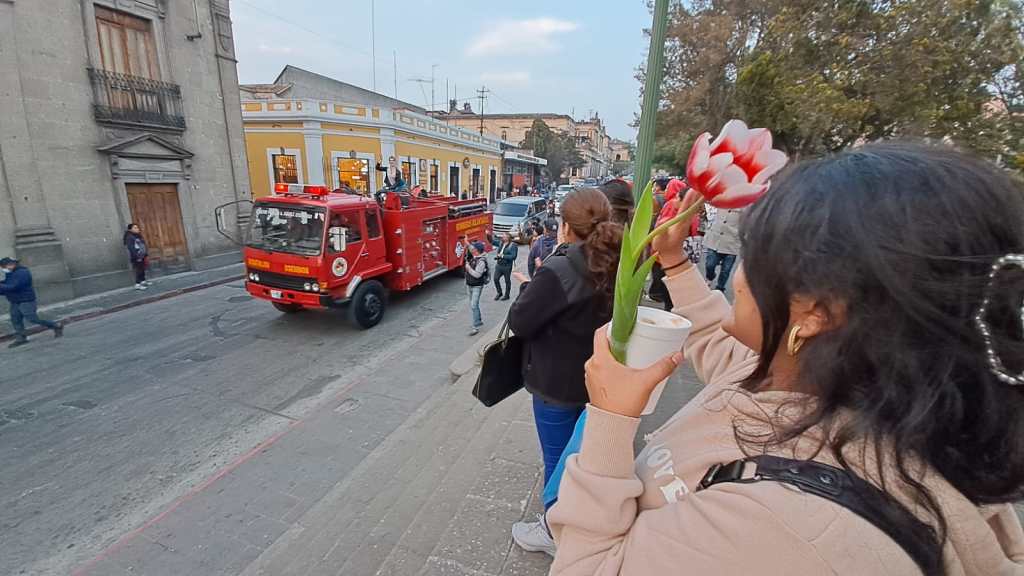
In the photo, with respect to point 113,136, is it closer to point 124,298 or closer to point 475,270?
point 124,298

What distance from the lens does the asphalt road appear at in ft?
10.8

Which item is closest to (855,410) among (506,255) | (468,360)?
(468,360)

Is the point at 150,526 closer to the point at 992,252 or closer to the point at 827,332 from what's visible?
the point at 827,332

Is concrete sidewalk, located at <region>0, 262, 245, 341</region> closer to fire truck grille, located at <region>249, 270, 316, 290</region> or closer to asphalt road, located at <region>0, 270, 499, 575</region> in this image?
asphalt road, located at <region>0, 270, 499, 575</region>

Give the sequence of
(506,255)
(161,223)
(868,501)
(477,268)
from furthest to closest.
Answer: (161,223)
(506,255)
(477,268)
(868,501)

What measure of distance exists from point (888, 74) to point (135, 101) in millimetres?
15590

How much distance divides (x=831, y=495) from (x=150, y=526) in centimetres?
422

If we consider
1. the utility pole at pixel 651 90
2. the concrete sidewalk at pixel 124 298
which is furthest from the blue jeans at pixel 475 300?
the concrete sidewalk at pixel 124 298

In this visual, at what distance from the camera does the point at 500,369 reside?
2.41 metres

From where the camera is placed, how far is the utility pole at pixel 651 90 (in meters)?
4.10

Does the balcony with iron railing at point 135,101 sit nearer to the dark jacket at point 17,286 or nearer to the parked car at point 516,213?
the dark jacket at point 17,286

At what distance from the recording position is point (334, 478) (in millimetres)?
3707

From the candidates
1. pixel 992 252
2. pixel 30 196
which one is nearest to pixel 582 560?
pixel 992 252

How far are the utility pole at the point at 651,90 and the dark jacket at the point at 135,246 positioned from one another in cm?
1044
